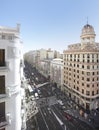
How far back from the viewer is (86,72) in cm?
5347

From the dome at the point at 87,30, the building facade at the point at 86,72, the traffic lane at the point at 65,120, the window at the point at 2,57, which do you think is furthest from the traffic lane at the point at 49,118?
the dome at the point at 87,30

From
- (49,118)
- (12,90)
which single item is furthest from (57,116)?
(12,90)

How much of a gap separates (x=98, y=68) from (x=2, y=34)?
47294 millimetres

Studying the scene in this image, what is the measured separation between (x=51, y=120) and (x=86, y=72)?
20.7 meters

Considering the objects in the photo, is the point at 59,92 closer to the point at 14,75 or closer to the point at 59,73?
the point at 59,73

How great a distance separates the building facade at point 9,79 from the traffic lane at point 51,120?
2736cm

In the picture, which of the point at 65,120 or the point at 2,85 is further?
the point at 65,120

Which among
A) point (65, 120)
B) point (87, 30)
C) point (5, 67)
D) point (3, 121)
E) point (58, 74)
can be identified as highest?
point (87, 30)

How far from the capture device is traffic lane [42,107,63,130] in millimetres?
39175

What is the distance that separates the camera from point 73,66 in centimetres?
6259

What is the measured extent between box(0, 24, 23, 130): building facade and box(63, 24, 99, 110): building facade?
42.6 m

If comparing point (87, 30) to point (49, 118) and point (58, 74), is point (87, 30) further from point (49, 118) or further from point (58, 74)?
point (49, 118)

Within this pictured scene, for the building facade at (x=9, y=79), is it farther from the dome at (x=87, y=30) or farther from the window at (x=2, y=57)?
the dome at (x=87, y=30)

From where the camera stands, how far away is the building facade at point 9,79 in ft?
42.0
